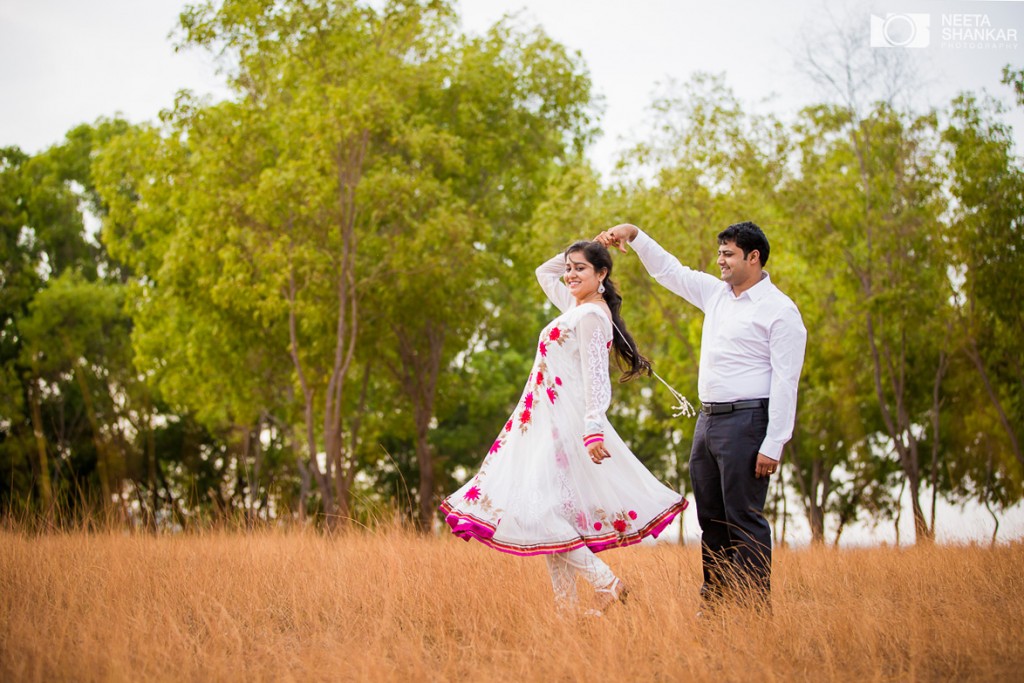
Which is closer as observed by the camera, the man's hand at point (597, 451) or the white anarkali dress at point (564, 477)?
the man's hand at point (597, 451)

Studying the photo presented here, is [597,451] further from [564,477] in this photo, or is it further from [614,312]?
[614,312]

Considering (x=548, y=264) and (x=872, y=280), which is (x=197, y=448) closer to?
(x=872, y=280)

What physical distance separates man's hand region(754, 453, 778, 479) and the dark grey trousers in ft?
0.21

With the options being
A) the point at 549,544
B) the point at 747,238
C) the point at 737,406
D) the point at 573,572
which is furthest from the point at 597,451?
the point at 747,238

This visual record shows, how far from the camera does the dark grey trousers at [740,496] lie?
15.0 feet

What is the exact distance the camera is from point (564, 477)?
4.61 meters

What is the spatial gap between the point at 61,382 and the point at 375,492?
27.7 feet

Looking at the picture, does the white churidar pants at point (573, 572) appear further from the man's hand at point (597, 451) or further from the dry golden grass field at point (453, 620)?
the man's hand at point (597, 451)

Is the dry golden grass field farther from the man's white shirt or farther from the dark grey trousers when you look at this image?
the man's white shirt

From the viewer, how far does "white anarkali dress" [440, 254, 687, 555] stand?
448 centimetres

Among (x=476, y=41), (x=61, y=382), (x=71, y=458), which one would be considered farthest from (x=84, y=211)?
(x=476, y=41)

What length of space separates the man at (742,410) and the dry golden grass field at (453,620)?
0.33 m

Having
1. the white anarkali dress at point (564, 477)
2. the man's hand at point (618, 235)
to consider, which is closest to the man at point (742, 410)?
the white anarkali dress at point (564, 477)

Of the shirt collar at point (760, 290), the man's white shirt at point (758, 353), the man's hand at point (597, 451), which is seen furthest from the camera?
the shirt collar at point (760, 290)
